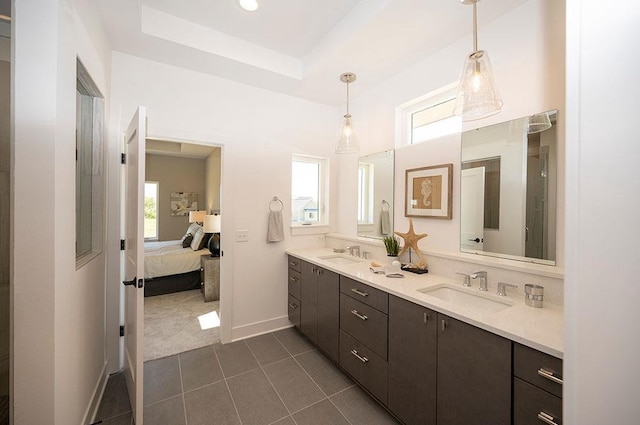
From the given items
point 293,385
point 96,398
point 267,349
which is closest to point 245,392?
point 293,385

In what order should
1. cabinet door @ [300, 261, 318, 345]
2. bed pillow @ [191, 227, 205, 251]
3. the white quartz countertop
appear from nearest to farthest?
the white quartz countertop < cabinet door @ [300, 261, 318, 345] < bed pillow @ [191, 227, 205, 251]

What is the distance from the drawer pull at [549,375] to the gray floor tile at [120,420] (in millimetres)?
2311

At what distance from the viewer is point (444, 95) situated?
2211mm

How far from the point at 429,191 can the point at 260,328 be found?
7.50ft

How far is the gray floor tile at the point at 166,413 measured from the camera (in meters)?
1.69

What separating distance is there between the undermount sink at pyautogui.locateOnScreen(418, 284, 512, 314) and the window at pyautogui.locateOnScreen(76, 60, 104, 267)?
224 cm

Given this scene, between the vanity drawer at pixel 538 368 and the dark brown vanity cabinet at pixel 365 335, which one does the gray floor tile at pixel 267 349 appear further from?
the vanity drawer at pixel 538 368

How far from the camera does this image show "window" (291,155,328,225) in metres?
3.21

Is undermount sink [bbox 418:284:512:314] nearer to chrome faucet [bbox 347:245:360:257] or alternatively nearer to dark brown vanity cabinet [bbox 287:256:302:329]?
chrome faucet [bbox 347:245:360:257]

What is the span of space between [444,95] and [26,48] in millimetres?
2580

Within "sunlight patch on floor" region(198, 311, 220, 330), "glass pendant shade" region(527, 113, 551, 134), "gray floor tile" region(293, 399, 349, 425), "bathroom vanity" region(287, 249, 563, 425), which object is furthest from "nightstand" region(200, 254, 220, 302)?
"glass pendant shade" region(527, 113, 551, 134)

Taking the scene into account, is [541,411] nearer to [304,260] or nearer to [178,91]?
[304,260]

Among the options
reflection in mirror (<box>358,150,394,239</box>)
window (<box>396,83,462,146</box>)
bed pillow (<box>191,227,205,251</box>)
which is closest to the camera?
window (<box>396,83,462,146</box>)

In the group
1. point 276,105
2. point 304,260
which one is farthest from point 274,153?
point 304,260
